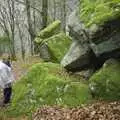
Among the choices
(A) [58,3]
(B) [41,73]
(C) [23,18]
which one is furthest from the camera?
(C) [23,18]

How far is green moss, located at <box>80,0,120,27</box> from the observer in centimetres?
1328

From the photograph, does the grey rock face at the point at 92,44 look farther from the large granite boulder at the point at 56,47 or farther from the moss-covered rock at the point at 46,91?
the large granite boulder at the point at 56,47

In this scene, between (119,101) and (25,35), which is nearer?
(119,101)

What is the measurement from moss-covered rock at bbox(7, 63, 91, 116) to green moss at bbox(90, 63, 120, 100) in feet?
1.73

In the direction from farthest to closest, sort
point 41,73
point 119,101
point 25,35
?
1. point 25,35
2. point 41,73
3. point 119,101

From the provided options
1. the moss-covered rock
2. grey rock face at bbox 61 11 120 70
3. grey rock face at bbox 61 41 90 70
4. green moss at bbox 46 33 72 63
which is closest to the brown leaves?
the moss-covered rock

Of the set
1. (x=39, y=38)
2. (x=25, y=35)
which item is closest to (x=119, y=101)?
(x=39, y=38)

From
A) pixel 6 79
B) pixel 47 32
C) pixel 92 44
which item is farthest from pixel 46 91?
pixel 47 32

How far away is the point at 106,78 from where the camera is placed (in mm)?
13398

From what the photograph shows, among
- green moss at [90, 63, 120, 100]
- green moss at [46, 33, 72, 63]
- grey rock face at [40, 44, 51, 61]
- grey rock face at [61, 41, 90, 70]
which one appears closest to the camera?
green moss at [90, 63, 120, 100]

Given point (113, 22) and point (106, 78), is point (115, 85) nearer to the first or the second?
point (106, 78)

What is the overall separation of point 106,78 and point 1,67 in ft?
12.2

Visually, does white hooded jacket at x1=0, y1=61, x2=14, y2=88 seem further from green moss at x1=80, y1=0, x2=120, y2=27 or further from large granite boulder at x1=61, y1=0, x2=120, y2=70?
green moss at x1=80, y1=0, x2=120, y2=27

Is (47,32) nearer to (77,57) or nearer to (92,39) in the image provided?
(77,57)
